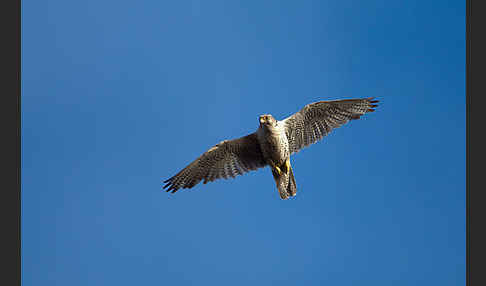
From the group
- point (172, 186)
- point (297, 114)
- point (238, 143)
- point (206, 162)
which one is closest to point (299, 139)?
point (297, 114)

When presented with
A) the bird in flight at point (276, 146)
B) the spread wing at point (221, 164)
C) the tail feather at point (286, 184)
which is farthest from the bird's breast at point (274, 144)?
the spread wing at point (221, 164)

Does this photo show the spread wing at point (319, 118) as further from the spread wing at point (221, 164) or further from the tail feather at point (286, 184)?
the spread wing at point (221, 164)

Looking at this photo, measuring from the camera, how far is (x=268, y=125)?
11008 millimetres

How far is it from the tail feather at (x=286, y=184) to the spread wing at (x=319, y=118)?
56cm

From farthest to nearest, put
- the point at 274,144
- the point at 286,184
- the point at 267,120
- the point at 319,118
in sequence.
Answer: the point at 319,118, the point at 286,184, the point at 274,144, the point at 267,120

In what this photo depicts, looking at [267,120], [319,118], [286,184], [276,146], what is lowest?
[286,184]

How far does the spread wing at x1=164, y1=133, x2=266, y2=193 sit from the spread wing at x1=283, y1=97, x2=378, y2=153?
872 millimetres

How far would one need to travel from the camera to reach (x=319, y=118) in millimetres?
11703

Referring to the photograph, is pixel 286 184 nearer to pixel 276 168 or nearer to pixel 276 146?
pixel 276 168

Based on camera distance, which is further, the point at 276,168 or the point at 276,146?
the point at 276,168

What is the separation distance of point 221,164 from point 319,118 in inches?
92.7

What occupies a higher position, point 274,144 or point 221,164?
point 274,144

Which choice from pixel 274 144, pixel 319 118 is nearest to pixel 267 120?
pixel 274 144

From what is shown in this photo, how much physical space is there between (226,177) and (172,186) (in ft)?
4.00
